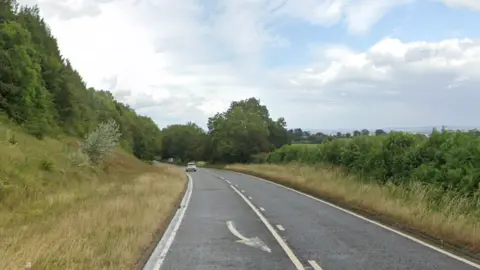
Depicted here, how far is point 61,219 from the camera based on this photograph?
15.1 meters

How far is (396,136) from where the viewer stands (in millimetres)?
24484

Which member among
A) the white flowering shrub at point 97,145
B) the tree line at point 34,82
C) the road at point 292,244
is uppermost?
the tree line at point 34,82

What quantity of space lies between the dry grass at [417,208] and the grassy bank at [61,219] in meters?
6.41

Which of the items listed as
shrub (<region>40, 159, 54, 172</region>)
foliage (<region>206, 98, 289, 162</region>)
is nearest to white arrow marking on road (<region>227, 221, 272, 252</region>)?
shrub (<region>40, 159, 54, 172</region>)

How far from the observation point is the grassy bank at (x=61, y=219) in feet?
30.4

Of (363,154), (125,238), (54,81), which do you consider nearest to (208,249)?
(125,238)

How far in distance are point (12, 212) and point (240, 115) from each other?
110915mm

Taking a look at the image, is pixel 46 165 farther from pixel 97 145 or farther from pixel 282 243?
pixel 282 243

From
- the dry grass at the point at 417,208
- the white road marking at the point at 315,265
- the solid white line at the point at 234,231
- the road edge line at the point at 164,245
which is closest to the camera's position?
the white road marking at the point at 315,265

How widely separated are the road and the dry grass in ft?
2.50

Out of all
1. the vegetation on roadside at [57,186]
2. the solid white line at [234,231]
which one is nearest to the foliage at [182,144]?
the vegetation on roadside at [57,186]

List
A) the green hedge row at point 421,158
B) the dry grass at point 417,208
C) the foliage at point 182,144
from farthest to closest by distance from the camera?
the foliage at point 182,144 → the green hedge row at point 421,158 → the dry grass at point 417,208

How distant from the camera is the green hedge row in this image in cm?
1701

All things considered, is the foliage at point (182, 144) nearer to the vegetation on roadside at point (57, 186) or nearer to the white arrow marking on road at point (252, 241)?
the vegetation on roadside at point (57, 186)
